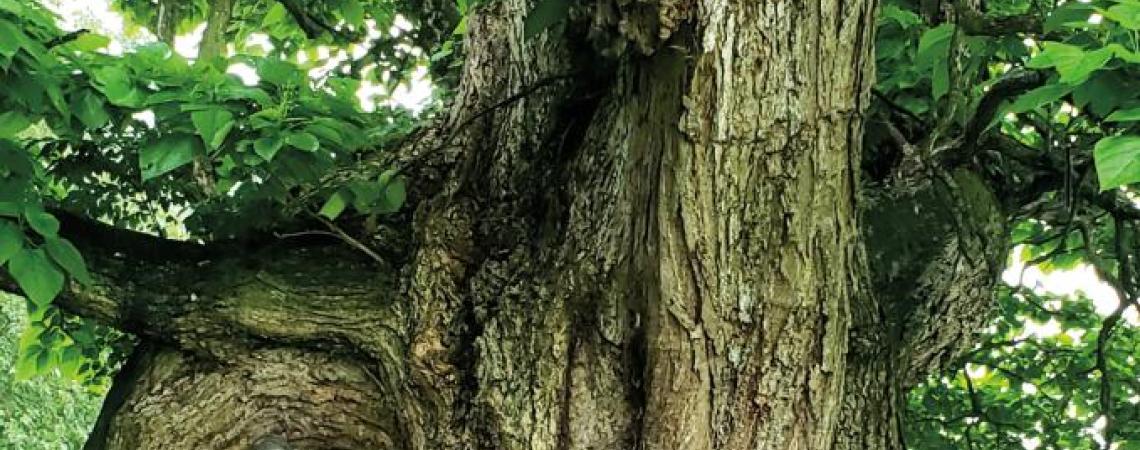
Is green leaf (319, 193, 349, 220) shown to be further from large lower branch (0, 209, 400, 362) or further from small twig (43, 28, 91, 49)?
small twig (43, 28, 91, 49)

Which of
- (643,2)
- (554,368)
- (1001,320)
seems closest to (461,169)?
(554,368)

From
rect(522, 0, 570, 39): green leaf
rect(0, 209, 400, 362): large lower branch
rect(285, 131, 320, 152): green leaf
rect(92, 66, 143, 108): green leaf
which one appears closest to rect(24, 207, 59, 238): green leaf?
rect(92, 66, 143, 108): green leaf

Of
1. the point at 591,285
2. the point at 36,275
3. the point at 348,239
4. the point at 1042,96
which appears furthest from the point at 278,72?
the point at 1042,96

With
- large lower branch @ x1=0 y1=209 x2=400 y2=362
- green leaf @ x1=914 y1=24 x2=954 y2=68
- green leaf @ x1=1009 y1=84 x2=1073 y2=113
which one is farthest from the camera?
large lower branch @ x1=0 y1=209 x2=400 y2=362

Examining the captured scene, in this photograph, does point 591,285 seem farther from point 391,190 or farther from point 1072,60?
point 1072,60

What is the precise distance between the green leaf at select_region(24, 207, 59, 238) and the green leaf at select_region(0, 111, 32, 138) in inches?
5.2

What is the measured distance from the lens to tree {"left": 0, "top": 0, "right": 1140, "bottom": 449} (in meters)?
1.62

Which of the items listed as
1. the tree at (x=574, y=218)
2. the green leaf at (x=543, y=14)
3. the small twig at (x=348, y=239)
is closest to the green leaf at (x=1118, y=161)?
the tree at (x=574, y=218)

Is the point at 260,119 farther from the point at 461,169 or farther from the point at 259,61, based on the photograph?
the point at 461,169

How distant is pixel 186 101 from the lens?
1.74m

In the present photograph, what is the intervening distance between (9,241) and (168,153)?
326 millimetres

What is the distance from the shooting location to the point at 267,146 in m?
1.67

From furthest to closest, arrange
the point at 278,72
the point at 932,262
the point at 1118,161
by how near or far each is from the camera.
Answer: the point at 932,262, the point at 278,72, the point at 1118,161

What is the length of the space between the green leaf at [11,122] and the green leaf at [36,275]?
20 cm
